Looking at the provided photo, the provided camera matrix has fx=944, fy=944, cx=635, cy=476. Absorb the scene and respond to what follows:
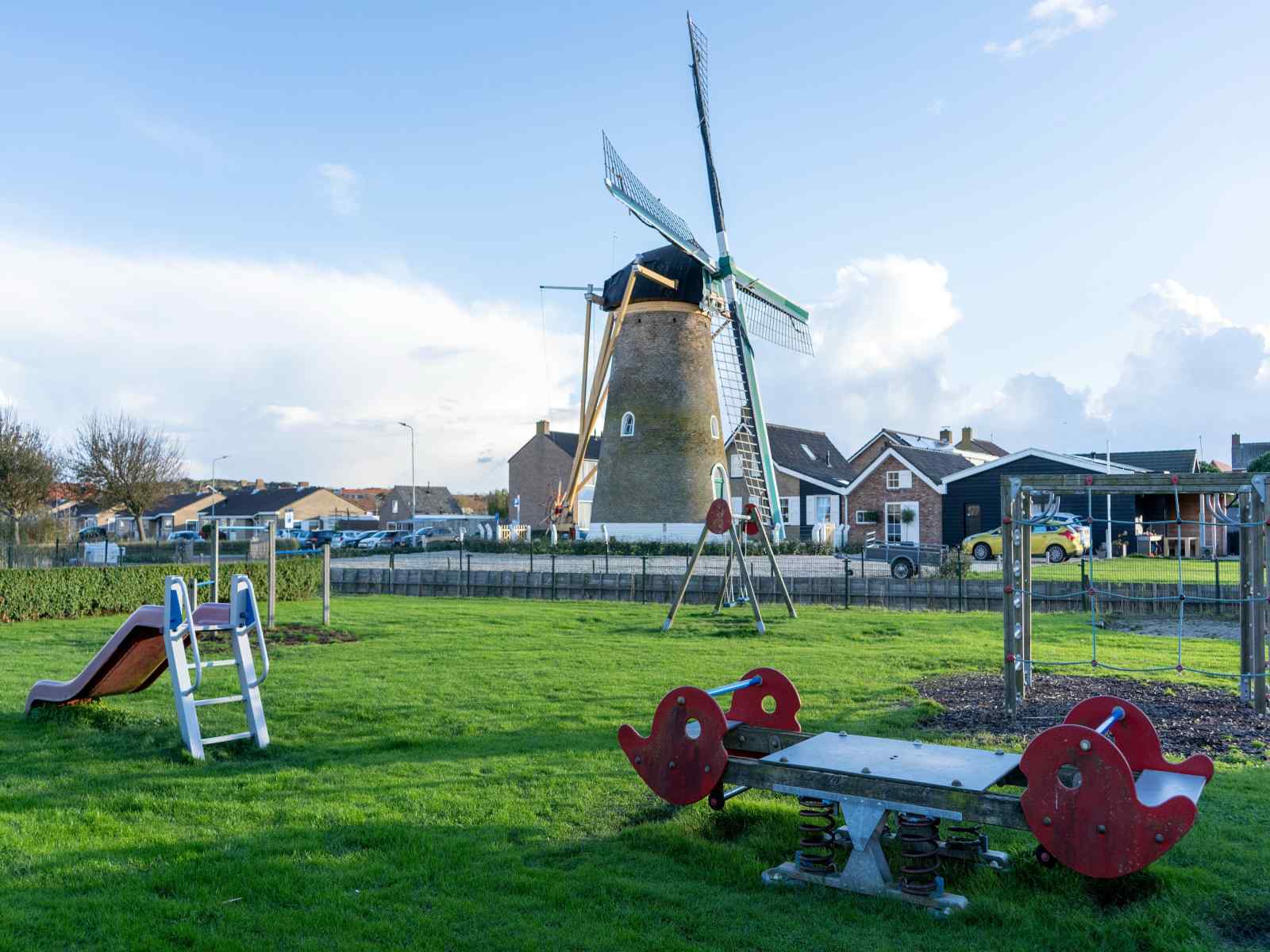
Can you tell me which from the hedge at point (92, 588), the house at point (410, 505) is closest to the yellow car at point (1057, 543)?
the hedge at point (92, 588)

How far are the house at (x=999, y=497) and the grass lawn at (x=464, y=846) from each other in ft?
85.9

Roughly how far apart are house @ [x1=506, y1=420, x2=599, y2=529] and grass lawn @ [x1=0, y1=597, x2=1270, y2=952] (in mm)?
55183

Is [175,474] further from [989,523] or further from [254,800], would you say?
[254,800]

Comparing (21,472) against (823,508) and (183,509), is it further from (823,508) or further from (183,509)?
(183,509)

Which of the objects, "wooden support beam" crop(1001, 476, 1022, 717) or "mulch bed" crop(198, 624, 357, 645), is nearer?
"wooden support beam" crop(1001, 476, 1022, 717)

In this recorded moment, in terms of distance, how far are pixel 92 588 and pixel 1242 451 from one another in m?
69.3

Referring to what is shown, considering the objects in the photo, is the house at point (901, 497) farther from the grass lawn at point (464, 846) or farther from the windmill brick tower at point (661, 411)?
the grass lawn at point (464, 846)

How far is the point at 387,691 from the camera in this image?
9.92 meters

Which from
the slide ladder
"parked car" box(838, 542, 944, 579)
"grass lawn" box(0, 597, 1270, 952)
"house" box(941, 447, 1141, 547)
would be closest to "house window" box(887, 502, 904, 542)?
"house" box(941, 447, 1141, 547)

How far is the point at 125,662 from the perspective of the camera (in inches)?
332

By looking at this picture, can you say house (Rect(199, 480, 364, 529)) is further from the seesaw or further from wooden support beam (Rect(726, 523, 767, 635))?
the seesaw

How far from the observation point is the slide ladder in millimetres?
7469

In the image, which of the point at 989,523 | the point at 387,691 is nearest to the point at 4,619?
the point at 387,691

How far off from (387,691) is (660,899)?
5855 mm
